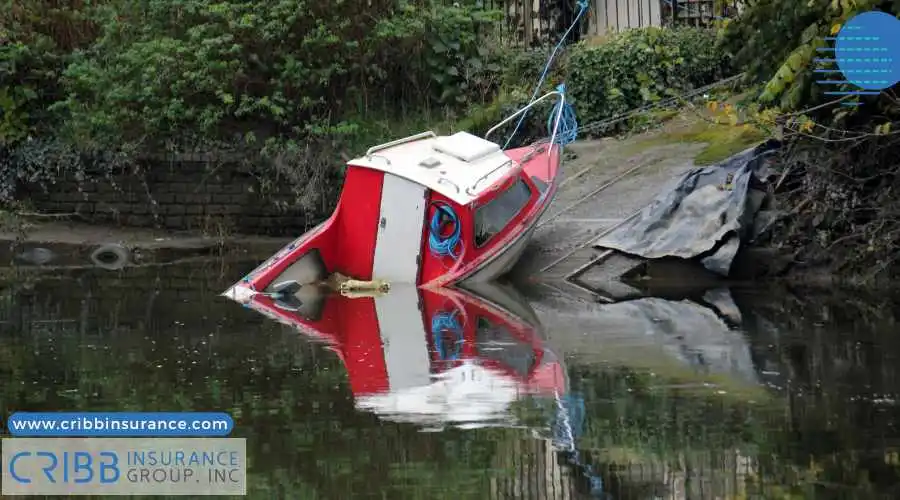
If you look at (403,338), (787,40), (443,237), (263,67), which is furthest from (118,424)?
(263,67)

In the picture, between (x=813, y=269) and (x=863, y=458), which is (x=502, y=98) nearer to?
(x=813, y=269)

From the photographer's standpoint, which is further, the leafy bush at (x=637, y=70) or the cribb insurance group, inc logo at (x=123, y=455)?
the leafy bush at (x=637, y=70)

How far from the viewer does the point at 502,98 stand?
22266 millimetres

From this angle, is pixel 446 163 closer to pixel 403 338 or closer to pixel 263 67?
pixel 403 338

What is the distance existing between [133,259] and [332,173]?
326cm

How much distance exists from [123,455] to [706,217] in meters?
10.1

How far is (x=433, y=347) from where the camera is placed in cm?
1222

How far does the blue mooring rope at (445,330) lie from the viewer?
11.8 metres

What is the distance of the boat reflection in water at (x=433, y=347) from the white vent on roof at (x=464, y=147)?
5.31ft

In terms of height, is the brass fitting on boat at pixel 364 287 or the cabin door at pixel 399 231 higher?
the cabin door at pixel 399 231

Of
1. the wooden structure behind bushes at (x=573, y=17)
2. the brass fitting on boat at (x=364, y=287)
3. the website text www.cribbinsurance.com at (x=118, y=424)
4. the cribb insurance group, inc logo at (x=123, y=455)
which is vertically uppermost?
the wooden structure behind bushes at (x=573, y=17)

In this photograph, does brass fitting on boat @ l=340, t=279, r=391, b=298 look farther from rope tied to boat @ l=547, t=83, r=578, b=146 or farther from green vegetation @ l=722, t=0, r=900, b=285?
green vegetation @ l=722, t=0, r=900, b=285

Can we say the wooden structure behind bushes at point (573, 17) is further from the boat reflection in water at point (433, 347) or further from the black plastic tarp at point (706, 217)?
the boat reflection in water at point (433, 347)

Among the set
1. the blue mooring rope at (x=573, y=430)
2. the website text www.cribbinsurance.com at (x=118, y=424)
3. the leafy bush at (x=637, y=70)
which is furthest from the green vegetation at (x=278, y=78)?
the website text www.cribbinsurance.com at (x=118, y=424)
